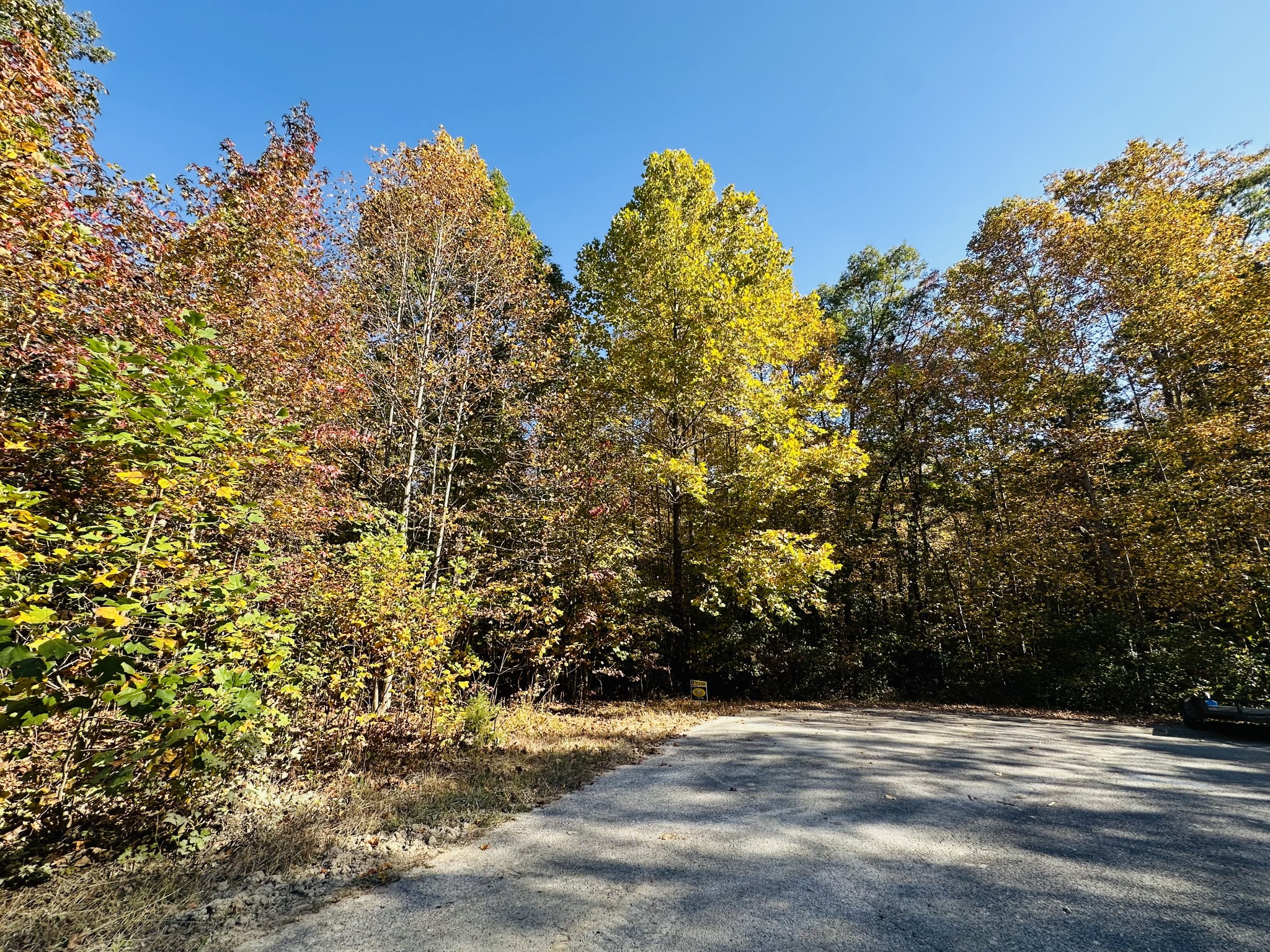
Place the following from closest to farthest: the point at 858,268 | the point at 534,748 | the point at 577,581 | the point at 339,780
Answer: the point at 339,780 → the point at 534,748 → the point at 577,581 → the point at 858,268

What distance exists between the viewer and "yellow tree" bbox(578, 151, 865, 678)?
9.52 metres

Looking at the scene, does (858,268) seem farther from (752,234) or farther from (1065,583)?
(1065,583)

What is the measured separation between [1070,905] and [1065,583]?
11.7 meters

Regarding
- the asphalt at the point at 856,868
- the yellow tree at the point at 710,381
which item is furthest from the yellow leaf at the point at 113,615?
the yellow tree at the point at 710,381

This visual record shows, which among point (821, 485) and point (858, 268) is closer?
point (821, 485)

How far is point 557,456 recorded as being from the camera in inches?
340

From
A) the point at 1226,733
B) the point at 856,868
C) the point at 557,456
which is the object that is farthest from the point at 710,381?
the point at 1226,733

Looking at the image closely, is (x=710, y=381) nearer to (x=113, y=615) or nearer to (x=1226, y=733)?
(x=113, y=615)

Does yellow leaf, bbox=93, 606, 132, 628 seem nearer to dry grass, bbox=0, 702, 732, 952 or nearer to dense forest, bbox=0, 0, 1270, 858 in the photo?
dense forest, bbox=0, 0, 1270, 858

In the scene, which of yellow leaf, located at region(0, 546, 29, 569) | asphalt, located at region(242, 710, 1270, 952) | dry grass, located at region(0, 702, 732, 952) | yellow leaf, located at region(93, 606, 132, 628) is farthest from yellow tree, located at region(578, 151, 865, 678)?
yellow leaf, located at region(0, 546, 29, 569)

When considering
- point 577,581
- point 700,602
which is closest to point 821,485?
point 700,602

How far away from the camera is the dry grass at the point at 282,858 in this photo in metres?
2.19

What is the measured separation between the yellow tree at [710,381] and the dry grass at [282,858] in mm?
5178

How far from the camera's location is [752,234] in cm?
1074
